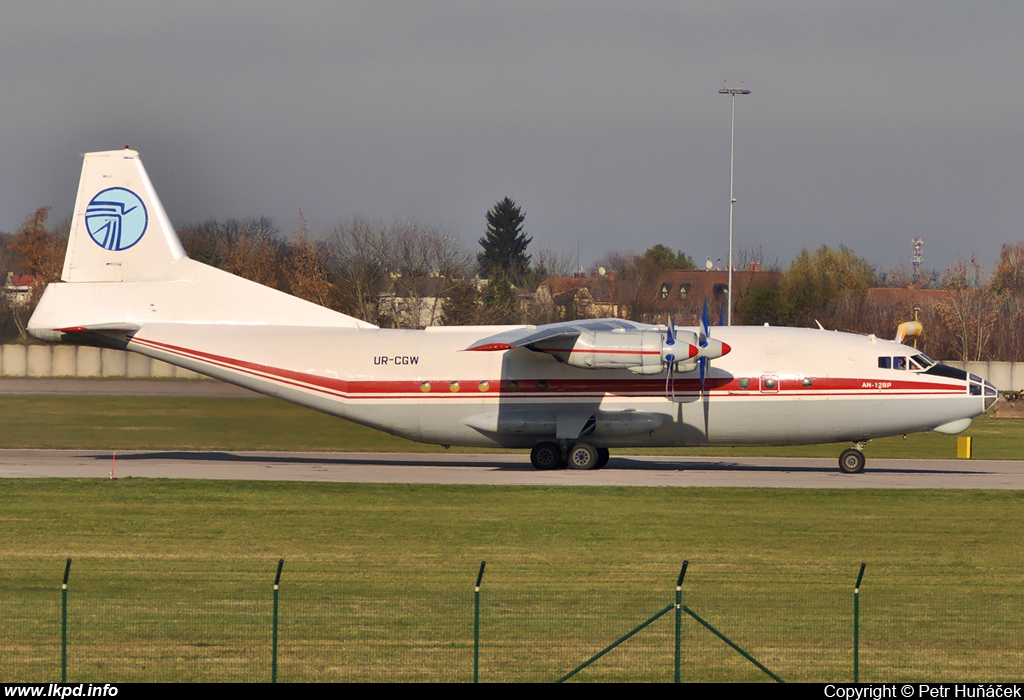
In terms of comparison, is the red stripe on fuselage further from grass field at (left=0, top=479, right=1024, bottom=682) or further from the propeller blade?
grass field at (left=0, top=479, right=1024, bottom=682)

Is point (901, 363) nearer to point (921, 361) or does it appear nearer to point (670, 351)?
point (921, 361)

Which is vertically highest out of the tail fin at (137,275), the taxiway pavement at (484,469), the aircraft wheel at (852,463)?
the tail fin at (137,275)

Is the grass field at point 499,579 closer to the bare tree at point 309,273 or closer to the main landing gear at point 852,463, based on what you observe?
the main landing gear at point 852,463

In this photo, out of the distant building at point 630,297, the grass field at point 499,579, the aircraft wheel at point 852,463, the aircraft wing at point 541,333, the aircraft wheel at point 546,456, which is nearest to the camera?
the grass field at point 499,579

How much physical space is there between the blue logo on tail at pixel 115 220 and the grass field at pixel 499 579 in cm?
829

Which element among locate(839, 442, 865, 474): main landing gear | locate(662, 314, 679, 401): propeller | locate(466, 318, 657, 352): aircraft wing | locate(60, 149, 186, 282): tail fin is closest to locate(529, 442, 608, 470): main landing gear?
locate(466, 318, 657, 352): aircraft wing

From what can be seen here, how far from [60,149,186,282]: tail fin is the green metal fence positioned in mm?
19647

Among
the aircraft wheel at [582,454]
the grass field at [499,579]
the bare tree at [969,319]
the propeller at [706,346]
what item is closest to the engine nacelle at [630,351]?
the propeller at [706,346]

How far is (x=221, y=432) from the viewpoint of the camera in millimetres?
38750

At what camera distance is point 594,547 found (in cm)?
2153

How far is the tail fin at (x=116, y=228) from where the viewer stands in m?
34.3

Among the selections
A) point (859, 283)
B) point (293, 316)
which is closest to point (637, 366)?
point (293, 316)

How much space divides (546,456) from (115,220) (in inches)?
601
